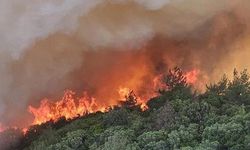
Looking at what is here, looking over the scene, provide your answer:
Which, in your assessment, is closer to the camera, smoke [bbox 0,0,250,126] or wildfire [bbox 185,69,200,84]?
smoke [bbox 0,0,250,126]

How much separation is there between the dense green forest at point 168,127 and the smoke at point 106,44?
2.95 metres

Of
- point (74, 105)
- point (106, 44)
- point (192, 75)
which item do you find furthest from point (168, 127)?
point (192, 75)

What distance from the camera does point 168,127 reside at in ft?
56.4

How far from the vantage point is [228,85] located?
65.3ft

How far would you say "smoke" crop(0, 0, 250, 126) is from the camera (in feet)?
69.9

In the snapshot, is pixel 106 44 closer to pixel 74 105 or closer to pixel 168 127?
pixel 74 105

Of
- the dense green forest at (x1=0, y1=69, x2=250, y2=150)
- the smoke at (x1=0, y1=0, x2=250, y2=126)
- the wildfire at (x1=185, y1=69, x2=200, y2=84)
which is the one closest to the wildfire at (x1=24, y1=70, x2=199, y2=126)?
the wildfire at (x1=185, y1=69, x2=200, y2=84)

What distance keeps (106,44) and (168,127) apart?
7.88 metres

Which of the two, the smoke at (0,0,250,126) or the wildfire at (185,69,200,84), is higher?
the smoke at (0,0,250,126)

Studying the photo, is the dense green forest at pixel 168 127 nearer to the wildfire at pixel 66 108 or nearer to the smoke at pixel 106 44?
the wildfire at pixel 66 108

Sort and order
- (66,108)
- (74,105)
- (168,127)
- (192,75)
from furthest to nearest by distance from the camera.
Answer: (192,75) < (74,105) < (66,108) < (168,127)

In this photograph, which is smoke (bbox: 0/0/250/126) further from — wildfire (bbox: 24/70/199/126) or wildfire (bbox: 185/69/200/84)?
wildfire (bbox: 24/70/199/126)

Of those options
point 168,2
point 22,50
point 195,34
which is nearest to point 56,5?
point 22,50

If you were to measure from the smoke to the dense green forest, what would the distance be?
2.95 m
